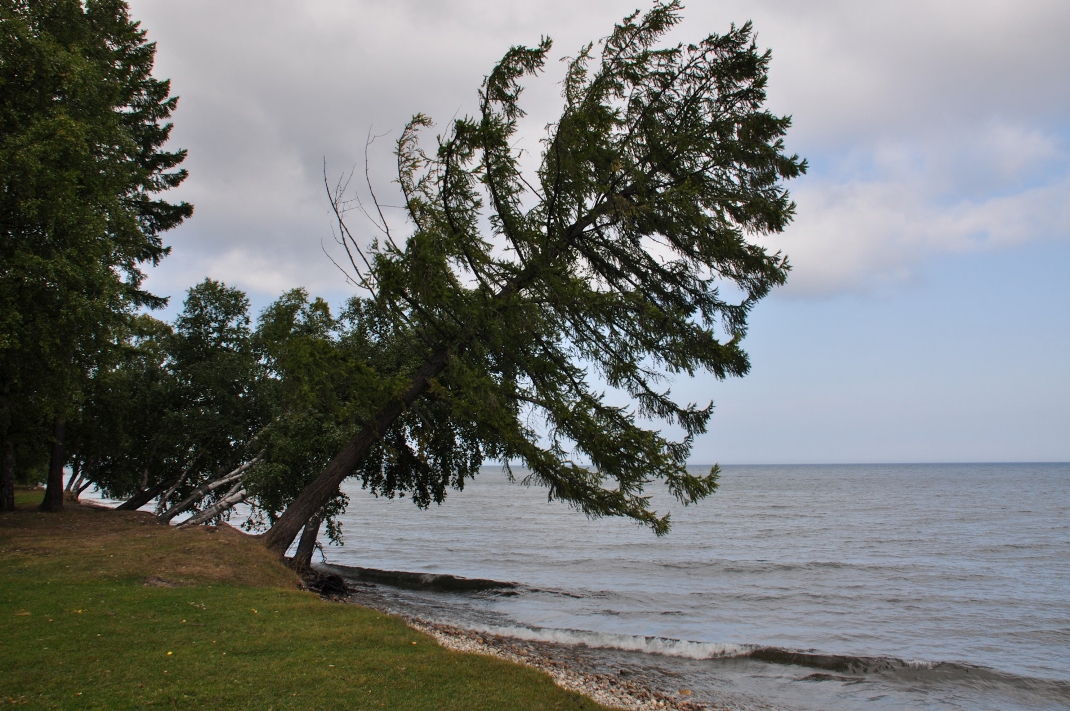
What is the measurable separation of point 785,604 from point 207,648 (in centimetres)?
1688

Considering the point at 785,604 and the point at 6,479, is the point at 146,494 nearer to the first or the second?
the point at 6,479

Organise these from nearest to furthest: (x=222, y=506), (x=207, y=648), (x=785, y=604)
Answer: (x=207, y=648) < (x=222, y=506) < (x=785, y=604)

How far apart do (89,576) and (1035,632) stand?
20987mm

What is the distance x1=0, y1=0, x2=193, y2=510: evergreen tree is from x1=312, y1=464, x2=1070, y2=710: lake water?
1027 cm

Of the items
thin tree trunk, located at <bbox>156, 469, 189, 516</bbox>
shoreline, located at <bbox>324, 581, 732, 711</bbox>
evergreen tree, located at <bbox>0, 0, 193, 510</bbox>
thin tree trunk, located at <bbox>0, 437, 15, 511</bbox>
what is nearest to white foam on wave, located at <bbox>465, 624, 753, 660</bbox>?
shoreline, located at <bbox>324, 581, 732, 711</bbox>

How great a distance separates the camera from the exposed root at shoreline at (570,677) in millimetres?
9812

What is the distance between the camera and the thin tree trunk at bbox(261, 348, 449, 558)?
44.2 feet

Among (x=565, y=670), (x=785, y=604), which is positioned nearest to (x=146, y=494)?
(x=565, y=670)

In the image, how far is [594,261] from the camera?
13.7 meters

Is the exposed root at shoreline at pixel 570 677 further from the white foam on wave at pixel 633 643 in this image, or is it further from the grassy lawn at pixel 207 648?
the grassy lawn at pixel 207 648

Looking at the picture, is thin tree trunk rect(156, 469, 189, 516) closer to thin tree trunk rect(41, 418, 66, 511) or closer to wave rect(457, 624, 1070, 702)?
thin tree trunk rect(41, 418, 66, 511)

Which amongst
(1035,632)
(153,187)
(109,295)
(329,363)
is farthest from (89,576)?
(1035,632)

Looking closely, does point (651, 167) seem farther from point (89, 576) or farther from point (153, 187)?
point (153, 187)

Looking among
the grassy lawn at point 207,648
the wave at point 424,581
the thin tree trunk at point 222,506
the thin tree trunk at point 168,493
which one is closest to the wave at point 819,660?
the grassy lawn at point 207,648
